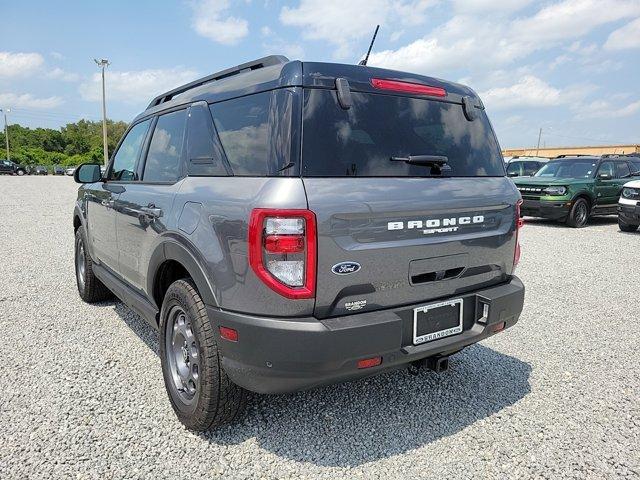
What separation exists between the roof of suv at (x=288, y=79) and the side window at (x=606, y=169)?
1132 cm

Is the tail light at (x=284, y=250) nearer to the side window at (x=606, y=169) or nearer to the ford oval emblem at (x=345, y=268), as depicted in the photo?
the ford oval emblem at (x=345, y=268)

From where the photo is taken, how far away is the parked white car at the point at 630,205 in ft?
33.3

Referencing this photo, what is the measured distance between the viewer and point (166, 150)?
3273 millimetres

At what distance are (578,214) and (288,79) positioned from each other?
1160 centimetres

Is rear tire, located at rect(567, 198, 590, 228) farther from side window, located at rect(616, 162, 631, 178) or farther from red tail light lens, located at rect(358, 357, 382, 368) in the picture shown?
red tail light lens, located at rect(358, 357, 382, 368)

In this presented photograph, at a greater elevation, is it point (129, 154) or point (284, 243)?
point (129, 154)

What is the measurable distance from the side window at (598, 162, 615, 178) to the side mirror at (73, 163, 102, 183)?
12.3 m

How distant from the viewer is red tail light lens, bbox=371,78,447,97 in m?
2.56

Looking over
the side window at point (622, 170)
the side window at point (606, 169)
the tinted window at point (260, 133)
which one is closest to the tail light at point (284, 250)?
the tinted window at point (260, 133)

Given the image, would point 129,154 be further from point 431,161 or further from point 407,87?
point 431,161

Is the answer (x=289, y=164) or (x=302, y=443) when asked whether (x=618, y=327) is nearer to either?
(x=302, y=443)

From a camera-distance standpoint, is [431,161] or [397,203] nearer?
[397,203]

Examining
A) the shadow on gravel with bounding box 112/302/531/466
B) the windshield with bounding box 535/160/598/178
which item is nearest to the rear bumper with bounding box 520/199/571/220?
the windshield with bounding box 535/160/598/178

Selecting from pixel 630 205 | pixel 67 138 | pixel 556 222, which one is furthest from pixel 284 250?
pixel 67 138
